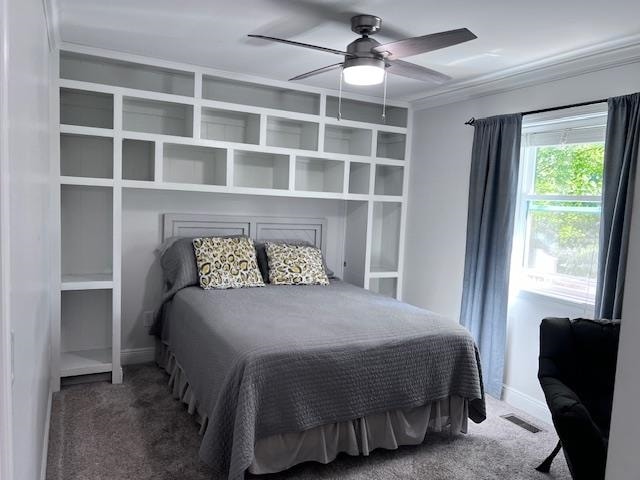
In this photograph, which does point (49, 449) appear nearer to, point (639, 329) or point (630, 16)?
point (639, 329)

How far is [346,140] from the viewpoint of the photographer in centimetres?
457

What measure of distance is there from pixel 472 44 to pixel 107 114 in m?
2.62

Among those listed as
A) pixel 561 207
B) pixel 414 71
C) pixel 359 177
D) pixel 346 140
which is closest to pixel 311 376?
pixel 414 71

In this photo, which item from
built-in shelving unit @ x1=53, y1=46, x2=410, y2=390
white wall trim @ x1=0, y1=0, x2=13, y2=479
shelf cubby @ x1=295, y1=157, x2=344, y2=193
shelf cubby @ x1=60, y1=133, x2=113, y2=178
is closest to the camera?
white wall trim @ x1=0, y1=0, x2=13, y2=479

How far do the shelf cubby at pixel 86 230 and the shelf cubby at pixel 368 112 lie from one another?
7.03 ft

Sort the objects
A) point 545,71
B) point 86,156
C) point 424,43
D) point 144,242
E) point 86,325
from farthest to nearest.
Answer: point 144,242 → point 86,325 → point 86,156 → point 545,71 → point 424,43

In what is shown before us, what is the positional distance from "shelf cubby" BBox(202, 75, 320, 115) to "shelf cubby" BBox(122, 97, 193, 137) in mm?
280

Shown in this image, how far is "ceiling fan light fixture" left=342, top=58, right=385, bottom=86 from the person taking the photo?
245 centimetres

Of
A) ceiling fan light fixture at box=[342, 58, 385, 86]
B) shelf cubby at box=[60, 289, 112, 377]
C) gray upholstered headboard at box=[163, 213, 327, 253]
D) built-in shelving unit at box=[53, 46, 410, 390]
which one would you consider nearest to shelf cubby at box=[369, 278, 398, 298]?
built-in shelving unit at box=[53, 46, 410, 390]

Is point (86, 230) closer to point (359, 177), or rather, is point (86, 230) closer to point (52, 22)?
point (52, 22)

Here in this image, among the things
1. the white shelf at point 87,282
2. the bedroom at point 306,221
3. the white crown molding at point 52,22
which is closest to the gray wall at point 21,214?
the bedroom at point 306,221

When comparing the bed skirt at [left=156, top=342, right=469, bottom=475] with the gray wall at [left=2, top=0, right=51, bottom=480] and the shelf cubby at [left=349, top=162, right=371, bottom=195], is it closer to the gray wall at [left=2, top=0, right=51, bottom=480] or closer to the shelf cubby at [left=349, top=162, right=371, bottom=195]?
the gray wall at [left=2, top=0, right=51, bottom=480]

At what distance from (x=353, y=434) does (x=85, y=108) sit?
9.53 ft

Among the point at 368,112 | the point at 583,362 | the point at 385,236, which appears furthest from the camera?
the point at 385,236
